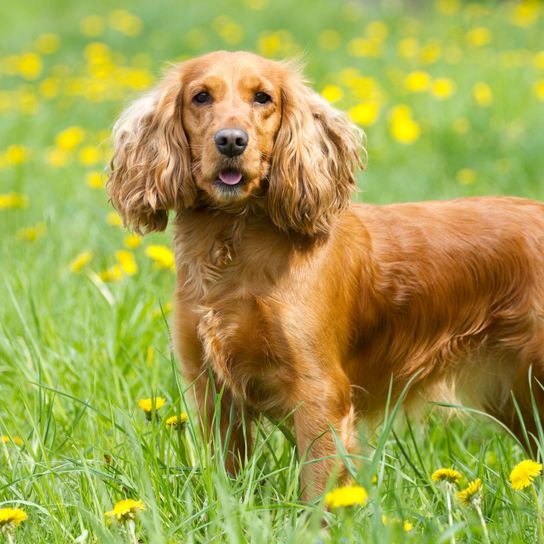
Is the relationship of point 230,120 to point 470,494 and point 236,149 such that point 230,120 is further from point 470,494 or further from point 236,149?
point 470,494

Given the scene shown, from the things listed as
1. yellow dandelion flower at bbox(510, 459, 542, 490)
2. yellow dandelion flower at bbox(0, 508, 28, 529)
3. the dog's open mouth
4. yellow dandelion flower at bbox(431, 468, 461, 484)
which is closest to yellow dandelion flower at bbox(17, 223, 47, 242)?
the dog's open mouth

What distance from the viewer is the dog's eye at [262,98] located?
258 cm

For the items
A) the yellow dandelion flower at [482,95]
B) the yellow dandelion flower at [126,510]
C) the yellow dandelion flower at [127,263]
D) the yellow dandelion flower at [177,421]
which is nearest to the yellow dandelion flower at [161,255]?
the yellow dandelion flower at [127,263]

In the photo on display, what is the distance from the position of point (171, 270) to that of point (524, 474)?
1.92 m

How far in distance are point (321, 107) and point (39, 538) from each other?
139 cm

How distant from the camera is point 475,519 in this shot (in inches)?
77.4

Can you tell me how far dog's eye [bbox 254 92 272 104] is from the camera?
2.58 metres

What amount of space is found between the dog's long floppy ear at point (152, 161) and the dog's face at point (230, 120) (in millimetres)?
34

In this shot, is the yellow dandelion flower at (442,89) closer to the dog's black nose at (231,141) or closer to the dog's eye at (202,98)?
the dog's eye at (202,98)

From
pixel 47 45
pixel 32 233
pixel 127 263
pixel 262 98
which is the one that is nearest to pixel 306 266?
pixel 262 98

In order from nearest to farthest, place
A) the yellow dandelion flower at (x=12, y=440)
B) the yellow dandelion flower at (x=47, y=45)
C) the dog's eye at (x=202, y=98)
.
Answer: the yellow dandelion flower at (x=12, y=440), the dog's eye at (x=202, y=98), the yellow dandelion flower at (x=47, y=45)

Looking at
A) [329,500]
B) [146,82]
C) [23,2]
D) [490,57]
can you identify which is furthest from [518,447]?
[23,2]

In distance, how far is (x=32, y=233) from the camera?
144 inches

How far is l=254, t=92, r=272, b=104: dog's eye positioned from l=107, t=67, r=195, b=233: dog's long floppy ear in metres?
0.23
